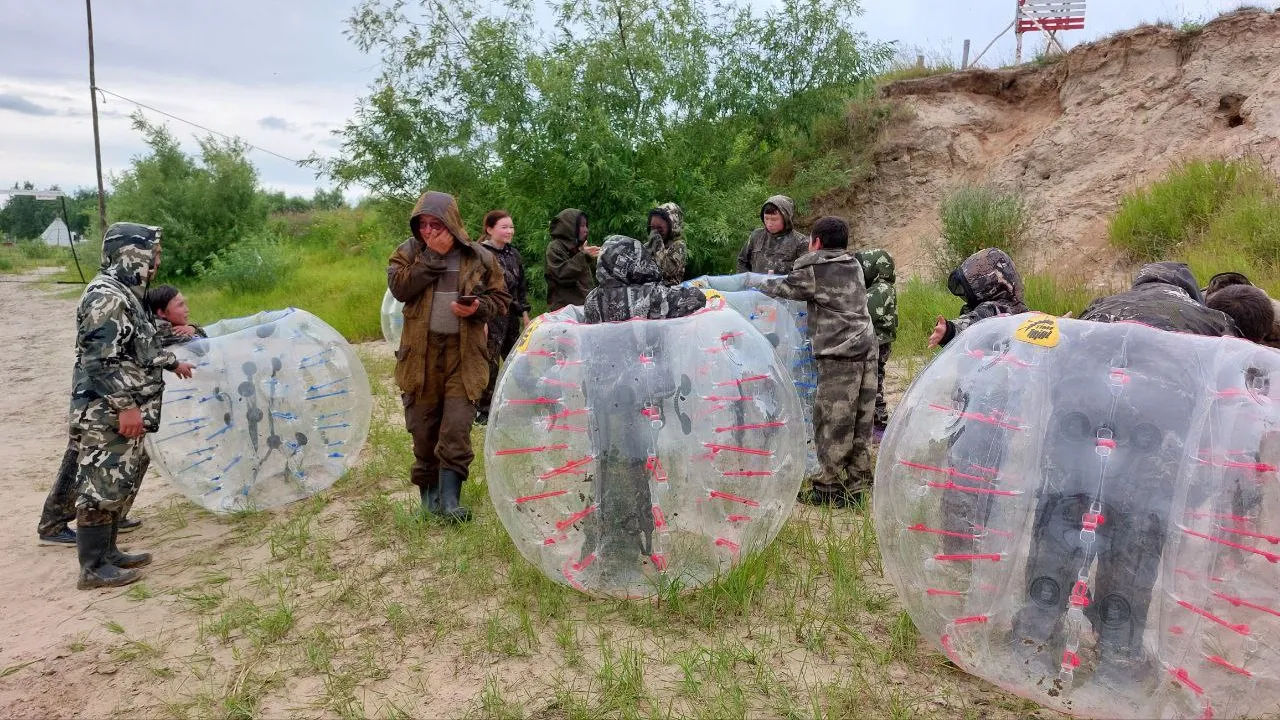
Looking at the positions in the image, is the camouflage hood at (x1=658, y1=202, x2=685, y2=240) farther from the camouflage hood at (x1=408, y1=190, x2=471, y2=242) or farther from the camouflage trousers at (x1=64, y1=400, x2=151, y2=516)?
the camouflage trousers at (x1=64, y1=400, x2=151, y2=516)

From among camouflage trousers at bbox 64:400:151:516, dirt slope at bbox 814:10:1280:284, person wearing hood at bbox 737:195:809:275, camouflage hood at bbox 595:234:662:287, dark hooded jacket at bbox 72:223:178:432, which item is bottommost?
camouflage trousers at bbox 64:400:151:516

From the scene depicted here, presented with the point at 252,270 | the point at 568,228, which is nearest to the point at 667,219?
the point at 568,228

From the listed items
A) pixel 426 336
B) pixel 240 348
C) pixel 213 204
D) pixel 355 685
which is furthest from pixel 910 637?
pixel 213 204

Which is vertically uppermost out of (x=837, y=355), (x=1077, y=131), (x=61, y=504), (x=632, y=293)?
(x=1077, y=131)

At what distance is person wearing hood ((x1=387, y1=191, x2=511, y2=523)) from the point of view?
397 cm

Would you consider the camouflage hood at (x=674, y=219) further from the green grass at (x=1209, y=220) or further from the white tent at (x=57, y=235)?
the white tent at (x=57, y=235)

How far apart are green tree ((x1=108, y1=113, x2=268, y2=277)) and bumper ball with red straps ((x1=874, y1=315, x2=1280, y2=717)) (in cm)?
1908

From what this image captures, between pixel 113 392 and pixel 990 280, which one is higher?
pixel 990 280

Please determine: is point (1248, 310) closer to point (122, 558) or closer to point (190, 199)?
point (122, 558)

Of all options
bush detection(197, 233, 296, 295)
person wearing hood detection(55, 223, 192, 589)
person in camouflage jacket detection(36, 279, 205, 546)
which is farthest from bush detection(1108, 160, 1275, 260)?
bush detection(197, 233, 296, 295)

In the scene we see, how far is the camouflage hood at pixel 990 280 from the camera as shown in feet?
12.1

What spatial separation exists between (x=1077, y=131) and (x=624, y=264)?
9.19m

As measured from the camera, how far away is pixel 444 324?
401cm

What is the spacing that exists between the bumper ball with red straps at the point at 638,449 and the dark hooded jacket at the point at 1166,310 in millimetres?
1197
